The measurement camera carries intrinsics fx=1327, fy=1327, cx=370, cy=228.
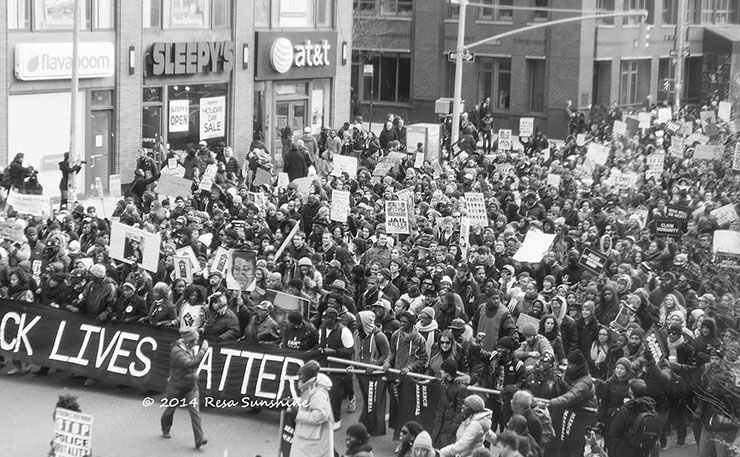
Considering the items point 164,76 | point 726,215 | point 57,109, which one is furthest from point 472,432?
point 164,76

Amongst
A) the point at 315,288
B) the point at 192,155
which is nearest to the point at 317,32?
the point at 192,155

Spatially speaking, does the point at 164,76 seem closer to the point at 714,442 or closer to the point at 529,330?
the point at 529,330

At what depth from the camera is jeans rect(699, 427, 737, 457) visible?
14164 mm

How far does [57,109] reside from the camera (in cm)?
3394

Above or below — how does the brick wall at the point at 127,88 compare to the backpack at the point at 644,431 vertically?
above

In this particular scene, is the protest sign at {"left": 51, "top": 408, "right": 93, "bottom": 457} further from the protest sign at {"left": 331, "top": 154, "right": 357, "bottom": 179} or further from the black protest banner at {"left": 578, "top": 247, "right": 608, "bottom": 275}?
the protest sign at {"left": 331, "top": 154, "right": 357, "bottom": 179}

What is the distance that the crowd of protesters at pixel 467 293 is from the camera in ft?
46.5

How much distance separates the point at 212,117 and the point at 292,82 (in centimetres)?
463

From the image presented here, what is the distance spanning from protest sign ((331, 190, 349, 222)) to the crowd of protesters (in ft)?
0.49

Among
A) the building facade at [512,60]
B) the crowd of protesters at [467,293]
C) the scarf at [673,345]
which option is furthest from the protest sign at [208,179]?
the building facade at [512,60]

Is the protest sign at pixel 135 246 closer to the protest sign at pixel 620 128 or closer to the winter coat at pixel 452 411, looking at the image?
the winter coat at pixel 452 411

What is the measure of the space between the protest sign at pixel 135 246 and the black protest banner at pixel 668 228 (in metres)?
8.80

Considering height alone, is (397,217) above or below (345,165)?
below

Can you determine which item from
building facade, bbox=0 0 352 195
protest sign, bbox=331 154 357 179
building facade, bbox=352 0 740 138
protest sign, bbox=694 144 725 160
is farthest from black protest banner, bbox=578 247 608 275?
building facade, bbox=352 0 740 138
